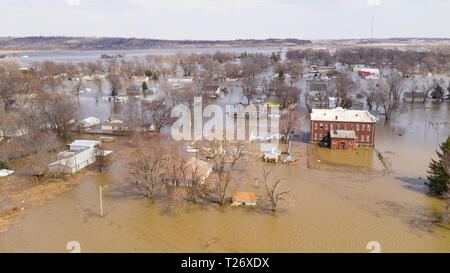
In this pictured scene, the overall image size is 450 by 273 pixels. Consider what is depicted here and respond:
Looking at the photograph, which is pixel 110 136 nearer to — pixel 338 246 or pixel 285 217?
pixel 285 217

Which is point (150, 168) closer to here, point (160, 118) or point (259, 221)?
point (259, 221)

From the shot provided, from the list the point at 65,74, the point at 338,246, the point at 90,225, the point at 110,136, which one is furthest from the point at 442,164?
the point at 65,74

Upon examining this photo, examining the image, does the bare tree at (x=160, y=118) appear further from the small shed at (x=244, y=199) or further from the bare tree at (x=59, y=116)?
the small shed at (x=244, y=199)

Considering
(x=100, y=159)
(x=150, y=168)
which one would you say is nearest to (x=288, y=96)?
(x=100, y=159)

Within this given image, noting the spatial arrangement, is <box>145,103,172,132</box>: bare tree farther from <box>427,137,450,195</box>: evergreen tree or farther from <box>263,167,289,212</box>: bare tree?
<box>427,137,450,195</box>: evergreen tree

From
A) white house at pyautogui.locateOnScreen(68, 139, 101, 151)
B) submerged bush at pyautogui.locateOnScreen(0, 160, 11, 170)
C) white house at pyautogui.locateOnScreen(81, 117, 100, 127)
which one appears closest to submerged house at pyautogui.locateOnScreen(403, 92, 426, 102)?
white house at pyautogui.locateOnScreen(81, 117, 100, 127)

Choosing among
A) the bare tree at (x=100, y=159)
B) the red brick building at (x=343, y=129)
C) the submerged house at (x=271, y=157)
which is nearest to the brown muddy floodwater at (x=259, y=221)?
the bare tree at (x=100, y=159)
